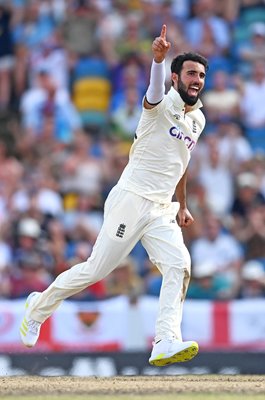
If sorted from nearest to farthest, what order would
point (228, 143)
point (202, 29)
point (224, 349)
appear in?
point (224, 349) → point (228, 143) → point (202, 29)

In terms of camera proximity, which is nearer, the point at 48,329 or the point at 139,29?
the point at 48,329

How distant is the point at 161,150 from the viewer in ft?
25.3

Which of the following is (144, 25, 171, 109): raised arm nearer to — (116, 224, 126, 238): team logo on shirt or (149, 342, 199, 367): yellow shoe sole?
(116, 224, 126, 238): team logo on shirt

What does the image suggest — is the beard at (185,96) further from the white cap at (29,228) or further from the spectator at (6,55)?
the spectator at (6,55)

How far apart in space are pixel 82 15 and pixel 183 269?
7.37 metres

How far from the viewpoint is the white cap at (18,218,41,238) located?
38.7 feet

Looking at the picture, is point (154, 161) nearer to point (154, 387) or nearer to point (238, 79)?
point (154, 387)

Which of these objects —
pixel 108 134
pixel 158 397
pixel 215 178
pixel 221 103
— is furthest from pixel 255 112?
pixel 158 397

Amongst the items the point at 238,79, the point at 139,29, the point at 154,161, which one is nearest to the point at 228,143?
the point at 238,79

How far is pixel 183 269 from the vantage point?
7664 millimetres

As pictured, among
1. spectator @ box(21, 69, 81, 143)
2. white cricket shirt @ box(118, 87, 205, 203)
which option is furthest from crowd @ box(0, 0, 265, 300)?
white cricket shirt @ box(118, 87, 205, 203)

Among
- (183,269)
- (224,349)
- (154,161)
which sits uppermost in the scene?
(154,161)

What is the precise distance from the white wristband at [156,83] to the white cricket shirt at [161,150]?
13cm

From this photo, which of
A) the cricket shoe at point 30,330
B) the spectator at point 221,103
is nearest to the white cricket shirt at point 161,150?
the cricket shoe at point 30,330
